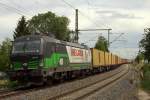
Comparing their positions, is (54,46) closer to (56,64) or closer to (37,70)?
(56,64)

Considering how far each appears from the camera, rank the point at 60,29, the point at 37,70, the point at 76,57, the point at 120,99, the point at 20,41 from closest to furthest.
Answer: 1. the point at 120,99
2. the point at 37,70
3. the point at 20,41
4. the point at 76,57
5. the point at 60,29

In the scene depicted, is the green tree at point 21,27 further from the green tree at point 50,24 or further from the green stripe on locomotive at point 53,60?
the green stripe on locomotive at point 53,60

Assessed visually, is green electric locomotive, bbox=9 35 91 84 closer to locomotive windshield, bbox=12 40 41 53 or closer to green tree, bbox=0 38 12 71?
locomotive windshield, bbox=12 40 41 53

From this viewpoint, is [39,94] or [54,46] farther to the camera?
[54,46]

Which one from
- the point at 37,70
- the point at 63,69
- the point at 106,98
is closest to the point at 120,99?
the point at 106,98

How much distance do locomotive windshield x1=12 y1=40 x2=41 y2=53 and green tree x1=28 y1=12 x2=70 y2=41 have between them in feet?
251

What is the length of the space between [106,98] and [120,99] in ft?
2.74

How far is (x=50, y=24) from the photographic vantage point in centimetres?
10738

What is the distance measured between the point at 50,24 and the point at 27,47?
82.1 m

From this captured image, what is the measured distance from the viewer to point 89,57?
41344 millimetres

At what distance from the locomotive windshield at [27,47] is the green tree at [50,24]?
76565mm

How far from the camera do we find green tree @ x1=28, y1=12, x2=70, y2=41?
10398 centimetres

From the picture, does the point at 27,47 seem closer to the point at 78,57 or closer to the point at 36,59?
the point at 36,59

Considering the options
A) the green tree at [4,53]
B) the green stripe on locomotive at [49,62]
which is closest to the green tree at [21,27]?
the green tree at [4,53]
